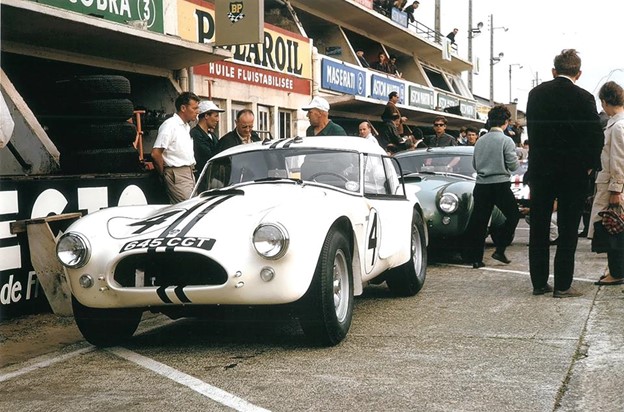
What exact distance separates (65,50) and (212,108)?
3.25m

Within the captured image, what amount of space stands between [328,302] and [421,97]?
27.4m

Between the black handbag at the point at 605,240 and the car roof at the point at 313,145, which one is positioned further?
the black handbag at the point at 605,240

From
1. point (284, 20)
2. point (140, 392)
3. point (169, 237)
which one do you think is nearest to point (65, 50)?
point (169, 237)

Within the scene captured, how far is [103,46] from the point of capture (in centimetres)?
1131

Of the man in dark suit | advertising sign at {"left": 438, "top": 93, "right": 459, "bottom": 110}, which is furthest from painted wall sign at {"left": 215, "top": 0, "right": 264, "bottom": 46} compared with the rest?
advertising sign at {"left": 438, "top": 93, "right": 459, "bottom": 110}

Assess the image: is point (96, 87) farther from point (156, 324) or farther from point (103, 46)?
point (156, 324)

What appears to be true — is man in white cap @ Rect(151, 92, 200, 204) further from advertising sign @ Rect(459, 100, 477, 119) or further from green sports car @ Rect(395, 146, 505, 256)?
advertising sign @ Rect(459, 100, 477, 119)

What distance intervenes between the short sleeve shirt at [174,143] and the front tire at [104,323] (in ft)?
9.33

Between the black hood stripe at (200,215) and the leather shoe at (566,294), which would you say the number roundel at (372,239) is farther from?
the leather shoe at (566,294)

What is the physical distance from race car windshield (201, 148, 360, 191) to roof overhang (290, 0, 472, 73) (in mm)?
19255

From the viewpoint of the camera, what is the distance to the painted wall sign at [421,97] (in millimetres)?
30344

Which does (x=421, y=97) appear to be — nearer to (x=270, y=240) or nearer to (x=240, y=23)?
(x=240, y=23)

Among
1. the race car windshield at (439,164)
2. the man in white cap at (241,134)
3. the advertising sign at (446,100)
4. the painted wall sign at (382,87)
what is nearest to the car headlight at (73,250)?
the man in white cap at (241,134)

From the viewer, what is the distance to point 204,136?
9117 millimetres
